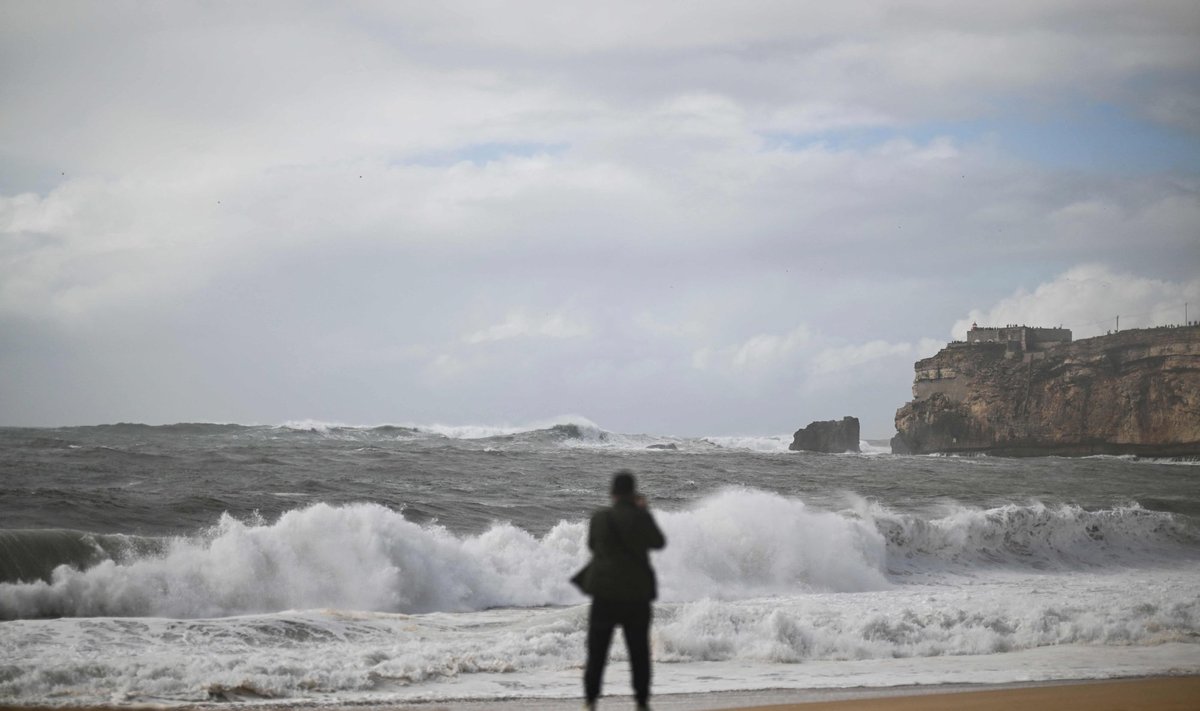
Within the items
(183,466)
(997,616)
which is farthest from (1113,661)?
(183,466)

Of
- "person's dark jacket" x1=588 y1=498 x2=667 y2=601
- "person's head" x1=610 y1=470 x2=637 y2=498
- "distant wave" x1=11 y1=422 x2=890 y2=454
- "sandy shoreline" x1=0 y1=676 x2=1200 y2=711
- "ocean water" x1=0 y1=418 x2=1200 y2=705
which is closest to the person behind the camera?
"person's dark jacket" x1=588 y1=498 x2=667 y2=601

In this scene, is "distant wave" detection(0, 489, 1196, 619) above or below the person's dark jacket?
below

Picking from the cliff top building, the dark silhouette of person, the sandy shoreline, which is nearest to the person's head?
the dark silhouette of person

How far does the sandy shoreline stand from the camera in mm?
8977

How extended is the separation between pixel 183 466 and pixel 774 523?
55.7 feet

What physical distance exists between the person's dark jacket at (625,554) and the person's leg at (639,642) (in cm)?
8

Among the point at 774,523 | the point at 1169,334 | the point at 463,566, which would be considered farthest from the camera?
the point at 1169,334

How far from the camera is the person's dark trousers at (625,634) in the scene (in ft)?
21.6

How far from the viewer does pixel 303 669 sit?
1034cm

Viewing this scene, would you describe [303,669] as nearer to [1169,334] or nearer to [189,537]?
[189,537]

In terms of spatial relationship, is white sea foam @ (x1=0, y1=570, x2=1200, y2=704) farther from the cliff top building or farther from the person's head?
the cliff top building

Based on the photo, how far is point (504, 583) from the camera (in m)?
17.6

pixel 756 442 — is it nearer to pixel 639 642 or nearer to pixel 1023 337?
pixel 1023 337

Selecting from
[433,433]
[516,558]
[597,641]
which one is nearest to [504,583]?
[516,558]
